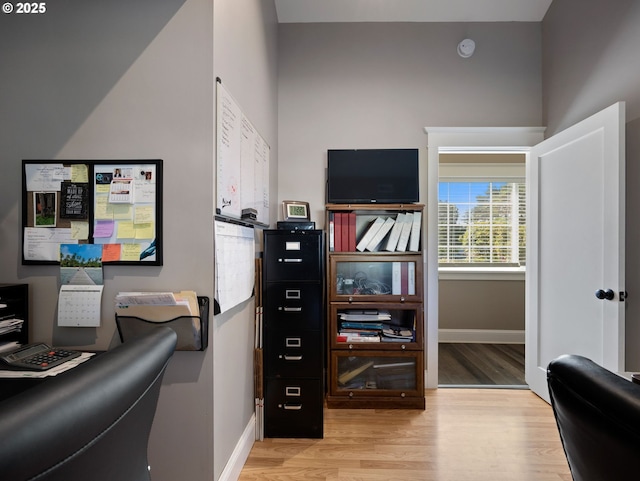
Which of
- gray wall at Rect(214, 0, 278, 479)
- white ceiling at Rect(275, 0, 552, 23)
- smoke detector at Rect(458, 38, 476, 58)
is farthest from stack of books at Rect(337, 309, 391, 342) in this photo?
white ceiling at Rect(275, 0, 552, 23)

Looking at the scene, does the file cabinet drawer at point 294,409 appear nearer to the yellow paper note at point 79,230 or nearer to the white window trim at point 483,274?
the yellow paper note at point 79,230

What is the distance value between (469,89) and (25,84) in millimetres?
3034

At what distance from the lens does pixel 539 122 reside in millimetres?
2891

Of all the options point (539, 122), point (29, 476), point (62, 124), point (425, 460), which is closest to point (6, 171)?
point (62, 124)

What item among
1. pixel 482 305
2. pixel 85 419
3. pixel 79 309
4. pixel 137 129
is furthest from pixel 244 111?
pixel 482 305

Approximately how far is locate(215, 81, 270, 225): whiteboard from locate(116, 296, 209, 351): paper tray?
47cm

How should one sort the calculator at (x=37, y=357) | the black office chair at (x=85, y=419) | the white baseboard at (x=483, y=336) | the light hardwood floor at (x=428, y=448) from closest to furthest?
the black office chair at (x=85, y=419), the calculator at (x=37, y=357), the light hardwood floor at (x=428, y=448), the white baseboard at (x=483, y=336)

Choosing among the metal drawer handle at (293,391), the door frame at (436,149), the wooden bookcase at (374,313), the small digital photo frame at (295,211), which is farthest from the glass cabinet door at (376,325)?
the small digital photo frame at (295,211)

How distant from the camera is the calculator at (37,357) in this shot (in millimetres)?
1118

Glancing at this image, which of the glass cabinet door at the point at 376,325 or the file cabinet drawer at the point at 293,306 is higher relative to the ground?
the file cabinet drawer at the point at 293,306

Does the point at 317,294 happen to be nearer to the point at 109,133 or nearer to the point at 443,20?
the point at 109,133

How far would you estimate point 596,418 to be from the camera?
0.51 meters

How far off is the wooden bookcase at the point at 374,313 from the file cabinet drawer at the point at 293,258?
1.37 feet

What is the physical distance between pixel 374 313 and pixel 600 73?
7.50 ft
